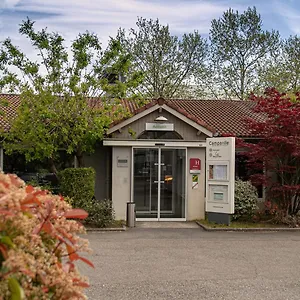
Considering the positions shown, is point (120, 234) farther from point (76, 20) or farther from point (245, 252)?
point (76, 20)

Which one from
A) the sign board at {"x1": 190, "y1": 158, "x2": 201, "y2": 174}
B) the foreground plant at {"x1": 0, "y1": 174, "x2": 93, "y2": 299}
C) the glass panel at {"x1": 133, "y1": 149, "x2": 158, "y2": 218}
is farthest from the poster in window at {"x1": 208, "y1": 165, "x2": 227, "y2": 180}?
the foreground plant at {"x1": 0, "y1": 174, "x2": 93, "y2": 299}

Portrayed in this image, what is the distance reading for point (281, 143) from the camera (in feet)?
44.5

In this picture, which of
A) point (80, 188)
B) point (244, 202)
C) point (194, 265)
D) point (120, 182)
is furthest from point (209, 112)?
point (194, 265)

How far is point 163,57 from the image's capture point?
3148 cm

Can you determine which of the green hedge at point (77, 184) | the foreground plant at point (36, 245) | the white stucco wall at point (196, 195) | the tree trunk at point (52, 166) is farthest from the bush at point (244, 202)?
the foreground plant at point (36, 245)

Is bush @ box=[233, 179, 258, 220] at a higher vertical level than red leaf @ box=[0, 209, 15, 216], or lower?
lower

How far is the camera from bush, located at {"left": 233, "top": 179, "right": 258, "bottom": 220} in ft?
44.8

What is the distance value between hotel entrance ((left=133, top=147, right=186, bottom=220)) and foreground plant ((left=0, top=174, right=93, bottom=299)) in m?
11.5

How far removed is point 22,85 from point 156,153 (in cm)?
462

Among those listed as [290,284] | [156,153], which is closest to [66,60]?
[156,153]

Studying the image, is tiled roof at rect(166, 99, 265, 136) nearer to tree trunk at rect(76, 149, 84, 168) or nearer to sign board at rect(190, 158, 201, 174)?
sign board at rect(190, 158, 201, 174)

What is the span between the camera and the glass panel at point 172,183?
46.9 feet

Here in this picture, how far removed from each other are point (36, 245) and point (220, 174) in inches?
448

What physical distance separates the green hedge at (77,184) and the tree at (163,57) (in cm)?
1768
